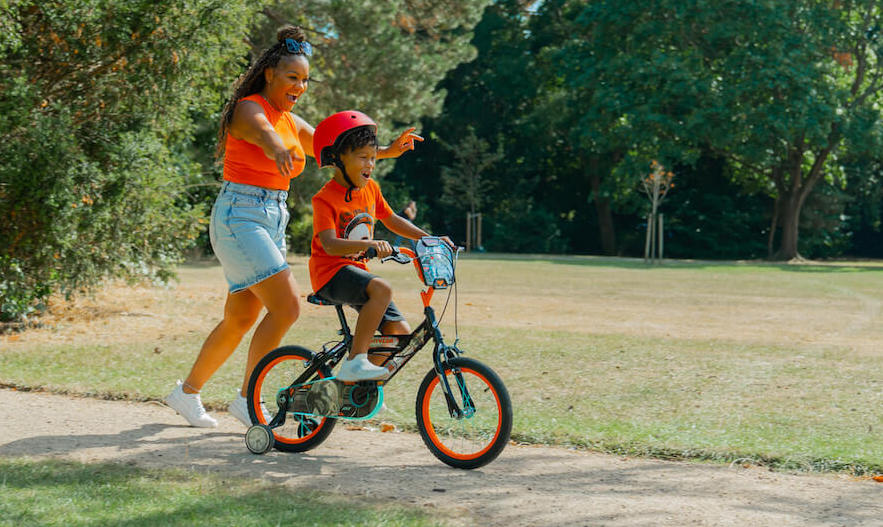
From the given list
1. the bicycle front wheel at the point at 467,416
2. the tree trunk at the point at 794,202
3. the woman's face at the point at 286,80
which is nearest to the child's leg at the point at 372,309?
the bicycle front wheel at the point at 467,416

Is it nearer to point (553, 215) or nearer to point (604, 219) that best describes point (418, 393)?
point (553, 215)

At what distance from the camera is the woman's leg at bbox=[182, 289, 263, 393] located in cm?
548

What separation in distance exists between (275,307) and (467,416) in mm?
1226

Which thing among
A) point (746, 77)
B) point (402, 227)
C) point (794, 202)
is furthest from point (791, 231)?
point (402, 227)

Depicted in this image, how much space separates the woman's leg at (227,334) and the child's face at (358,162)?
102 cm

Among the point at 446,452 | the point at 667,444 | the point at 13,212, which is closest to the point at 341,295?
the point at 446,452

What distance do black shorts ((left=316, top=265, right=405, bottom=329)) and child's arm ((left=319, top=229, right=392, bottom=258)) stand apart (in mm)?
164

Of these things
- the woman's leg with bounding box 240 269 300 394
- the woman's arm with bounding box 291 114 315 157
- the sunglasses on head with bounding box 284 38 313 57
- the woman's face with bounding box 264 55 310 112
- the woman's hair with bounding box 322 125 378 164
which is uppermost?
the sunglasses on head with bounding box 284 38 313 57

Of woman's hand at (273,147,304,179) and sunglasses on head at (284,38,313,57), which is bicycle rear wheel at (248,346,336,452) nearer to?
woman's hand at (273,147,304,179)

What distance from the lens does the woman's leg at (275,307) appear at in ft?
16.9

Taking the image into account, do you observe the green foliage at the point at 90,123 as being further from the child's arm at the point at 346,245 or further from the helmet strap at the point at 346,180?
the child's arm at the point at 346,245

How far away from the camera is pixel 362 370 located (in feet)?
16.0

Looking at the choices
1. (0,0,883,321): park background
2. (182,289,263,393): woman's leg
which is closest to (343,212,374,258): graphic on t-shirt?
(182,289,263,393): woman's leg

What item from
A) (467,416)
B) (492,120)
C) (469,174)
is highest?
(492,120)
